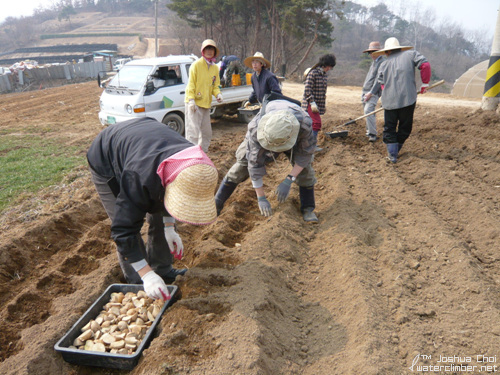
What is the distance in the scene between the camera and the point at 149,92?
7.77 m

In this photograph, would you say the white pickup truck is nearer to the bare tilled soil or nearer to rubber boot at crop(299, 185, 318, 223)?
the bare tilled soil

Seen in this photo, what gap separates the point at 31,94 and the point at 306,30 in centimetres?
1649

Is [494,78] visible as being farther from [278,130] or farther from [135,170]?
[135,170]

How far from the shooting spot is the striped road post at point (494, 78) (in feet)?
26.5

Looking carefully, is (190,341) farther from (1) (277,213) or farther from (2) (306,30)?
(2) (306,30)

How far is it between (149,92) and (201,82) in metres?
1.79

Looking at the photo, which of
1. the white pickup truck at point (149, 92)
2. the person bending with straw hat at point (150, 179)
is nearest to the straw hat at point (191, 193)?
the person bending with straw hat at point (150, 179)

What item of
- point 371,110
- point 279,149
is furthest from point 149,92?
point 279,149

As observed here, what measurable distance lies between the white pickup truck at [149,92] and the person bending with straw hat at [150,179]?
5170 millimetres

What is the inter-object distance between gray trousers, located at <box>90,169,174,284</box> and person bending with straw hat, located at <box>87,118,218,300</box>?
0.23 meters

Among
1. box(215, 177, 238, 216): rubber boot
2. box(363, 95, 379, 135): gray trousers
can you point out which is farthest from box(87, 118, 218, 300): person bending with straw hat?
box(363, 95, 379, 135): gray trousers

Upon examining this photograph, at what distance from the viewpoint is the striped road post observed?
26.5 ft

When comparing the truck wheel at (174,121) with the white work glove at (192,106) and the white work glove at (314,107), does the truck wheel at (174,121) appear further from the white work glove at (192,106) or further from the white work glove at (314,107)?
the white work glove at (314,107)

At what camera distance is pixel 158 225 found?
3133mm
